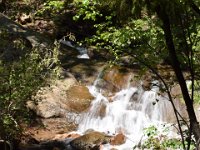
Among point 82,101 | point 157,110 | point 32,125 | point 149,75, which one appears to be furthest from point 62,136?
point 149,75

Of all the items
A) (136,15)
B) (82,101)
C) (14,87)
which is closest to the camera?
(136,15)

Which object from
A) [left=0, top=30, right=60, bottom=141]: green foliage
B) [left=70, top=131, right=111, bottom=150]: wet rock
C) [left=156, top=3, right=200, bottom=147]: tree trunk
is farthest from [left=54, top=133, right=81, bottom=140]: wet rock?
[left=156, top=3, right=200, bottom=147]: tree trunk

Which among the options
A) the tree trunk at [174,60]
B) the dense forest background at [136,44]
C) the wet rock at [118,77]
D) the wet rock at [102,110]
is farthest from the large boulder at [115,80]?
the tree trunk at [174,60]

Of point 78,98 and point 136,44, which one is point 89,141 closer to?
point 78,98

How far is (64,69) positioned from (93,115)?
13.3ft

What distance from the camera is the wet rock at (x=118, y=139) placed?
15.0 metres

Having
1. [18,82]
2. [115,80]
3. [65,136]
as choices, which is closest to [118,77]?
[115,80]

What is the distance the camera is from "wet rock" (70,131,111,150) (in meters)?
14.3

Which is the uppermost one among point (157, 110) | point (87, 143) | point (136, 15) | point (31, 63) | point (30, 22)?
point (30, 22)

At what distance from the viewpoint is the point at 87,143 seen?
1446 centimetres

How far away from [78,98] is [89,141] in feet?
13.2

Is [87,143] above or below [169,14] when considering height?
below

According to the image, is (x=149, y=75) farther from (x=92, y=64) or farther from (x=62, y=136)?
(x=62, y=136)

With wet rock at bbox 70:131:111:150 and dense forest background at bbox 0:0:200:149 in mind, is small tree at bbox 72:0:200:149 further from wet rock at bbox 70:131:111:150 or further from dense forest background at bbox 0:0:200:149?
wet rock at bbox 70:131:111:150
